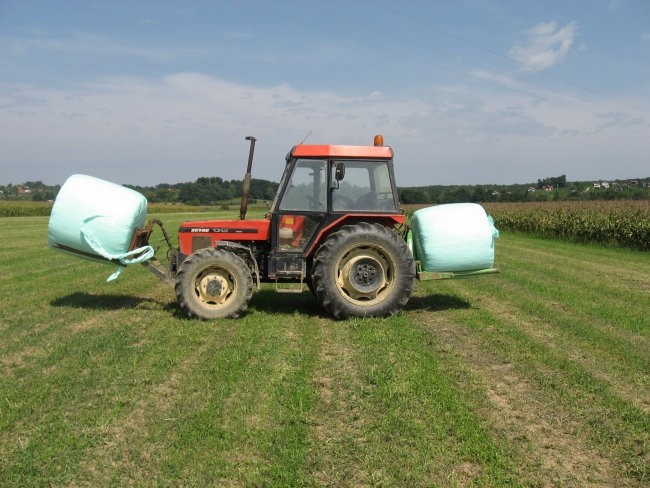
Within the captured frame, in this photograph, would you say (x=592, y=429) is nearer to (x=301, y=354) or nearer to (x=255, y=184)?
(x=301, y=354)

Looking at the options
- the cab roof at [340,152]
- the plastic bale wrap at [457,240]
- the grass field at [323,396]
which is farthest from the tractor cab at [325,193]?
the grass field at [323,396]

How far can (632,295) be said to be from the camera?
936 cm

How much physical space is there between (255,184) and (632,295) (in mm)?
6304

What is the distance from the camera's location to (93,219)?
7402mm

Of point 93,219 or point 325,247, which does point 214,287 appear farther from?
point 93,219

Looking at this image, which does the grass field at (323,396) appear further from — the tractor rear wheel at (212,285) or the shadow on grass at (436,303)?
the tractor rear wheel at (212,285)

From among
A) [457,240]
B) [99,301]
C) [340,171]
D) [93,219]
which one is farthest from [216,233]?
[457,240]

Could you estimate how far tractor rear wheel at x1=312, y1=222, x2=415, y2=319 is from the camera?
23.8ft

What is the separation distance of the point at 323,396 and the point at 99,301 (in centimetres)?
523

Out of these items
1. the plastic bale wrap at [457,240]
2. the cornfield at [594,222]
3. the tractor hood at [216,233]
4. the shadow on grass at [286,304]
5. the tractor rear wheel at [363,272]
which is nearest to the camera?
the tractor rear wheel at [363,272]

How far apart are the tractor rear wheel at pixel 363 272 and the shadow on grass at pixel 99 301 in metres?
2.73

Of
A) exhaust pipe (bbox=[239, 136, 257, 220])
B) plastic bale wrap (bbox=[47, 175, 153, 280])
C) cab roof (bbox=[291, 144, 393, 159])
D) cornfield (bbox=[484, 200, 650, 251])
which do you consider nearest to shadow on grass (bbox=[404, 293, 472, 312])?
cab roof (bbox=[291, 144, 393, 159])

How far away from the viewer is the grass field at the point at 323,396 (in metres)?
3.55

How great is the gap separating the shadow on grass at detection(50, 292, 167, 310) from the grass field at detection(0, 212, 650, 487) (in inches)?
3.5
